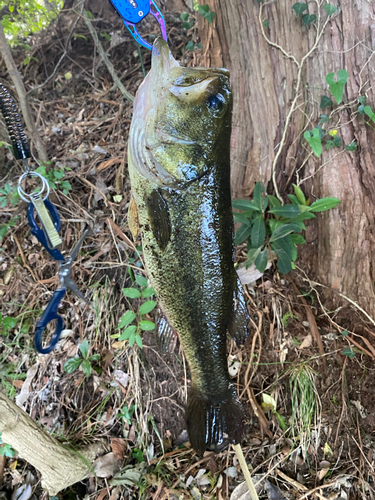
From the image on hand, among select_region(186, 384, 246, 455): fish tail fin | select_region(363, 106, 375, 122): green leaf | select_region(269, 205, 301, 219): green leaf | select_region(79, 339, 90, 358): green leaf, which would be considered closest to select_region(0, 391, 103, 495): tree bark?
select_region(79, 339, 90, 358): green leaf

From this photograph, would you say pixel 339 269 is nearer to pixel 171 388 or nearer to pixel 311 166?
pixel 311 166

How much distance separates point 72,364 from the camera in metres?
2.16

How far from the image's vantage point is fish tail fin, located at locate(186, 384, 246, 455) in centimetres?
135

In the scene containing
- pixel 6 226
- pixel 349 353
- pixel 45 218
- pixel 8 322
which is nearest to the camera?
pixel 45 218

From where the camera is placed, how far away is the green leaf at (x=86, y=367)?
2146 mm

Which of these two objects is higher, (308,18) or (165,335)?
(308,18)

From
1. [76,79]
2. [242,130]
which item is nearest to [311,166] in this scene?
[242,130]

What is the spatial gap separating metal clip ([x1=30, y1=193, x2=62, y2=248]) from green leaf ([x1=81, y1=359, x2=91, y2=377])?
4.00 ft

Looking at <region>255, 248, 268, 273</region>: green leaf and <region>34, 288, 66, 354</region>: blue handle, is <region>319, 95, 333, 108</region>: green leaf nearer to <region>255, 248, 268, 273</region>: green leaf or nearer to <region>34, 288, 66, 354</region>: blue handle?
<region>255, 248, 268, 273</region>: green leaf

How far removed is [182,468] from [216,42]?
3.02 m

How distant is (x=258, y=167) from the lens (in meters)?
2.01

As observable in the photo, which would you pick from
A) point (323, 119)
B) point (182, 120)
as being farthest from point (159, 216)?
point (323, 119)

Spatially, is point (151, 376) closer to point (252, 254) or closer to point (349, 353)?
point (252, 254)

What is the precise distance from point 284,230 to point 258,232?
155 mm
